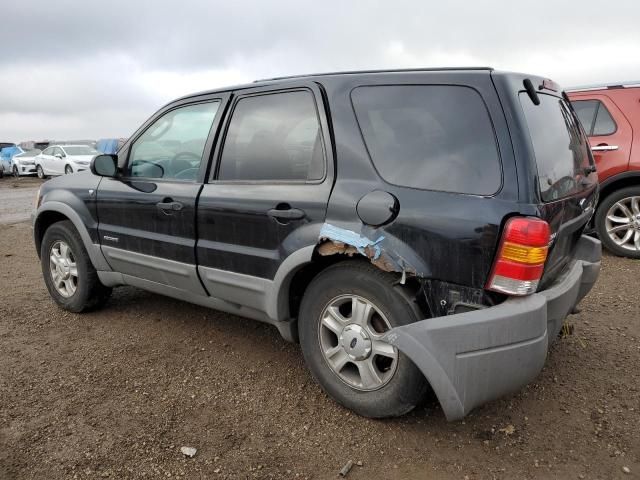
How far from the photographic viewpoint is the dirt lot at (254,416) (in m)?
2.38

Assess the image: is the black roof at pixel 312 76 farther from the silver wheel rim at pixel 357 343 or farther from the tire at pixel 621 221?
the tire at pixel 621 221

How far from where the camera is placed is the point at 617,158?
18.5 feet

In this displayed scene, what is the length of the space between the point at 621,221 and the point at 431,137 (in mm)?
4388

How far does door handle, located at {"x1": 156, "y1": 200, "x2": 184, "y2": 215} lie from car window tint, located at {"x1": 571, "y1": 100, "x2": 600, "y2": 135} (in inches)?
191

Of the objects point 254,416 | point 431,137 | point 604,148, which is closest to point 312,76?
point 431,137

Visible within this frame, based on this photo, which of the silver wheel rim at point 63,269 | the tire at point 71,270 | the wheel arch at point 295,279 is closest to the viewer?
the wheel arch at point 295,279

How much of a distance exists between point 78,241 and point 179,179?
51.5 inches

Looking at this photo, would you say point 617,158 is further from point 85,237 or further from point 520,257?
point 85,237

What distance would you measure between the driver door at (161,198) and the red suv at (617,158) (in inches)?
180

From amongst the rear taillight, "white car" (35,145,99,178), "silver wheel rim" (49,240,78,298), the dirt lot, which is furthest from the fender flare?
"white car" (35,145,99,178)

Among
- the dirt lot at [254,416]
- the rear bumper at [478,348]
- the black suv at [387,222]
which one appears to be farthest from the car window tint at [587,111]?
the rear bumper at [478,348]

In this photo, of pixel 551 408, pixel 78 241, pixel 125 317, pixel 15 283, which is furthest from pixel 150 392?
pixel 15 283

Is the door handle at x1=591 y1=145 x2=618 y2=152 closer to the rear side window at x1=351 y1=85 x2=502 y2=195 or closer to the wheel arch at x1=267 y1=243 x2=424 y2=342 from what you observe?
the rear side window at x1=351 y1=85 x2=502 y2=195

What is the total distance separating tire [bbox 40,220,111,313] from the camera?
13.6 ft
